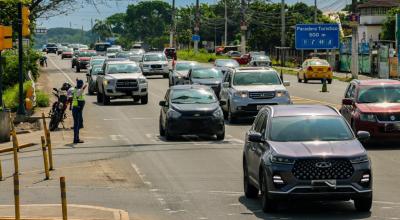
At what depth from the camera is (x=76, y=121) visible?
26219 millimetres

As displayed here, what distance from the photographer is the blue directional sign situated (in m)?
66.0

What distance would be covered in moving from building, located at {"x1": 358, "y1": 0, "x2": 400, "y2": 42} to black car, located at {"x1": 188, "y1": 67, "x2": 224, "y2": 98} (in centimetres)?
8401

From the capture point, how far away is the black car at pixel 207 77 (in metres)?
40.8

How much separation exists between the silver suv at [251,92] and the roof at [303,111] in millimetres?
15942

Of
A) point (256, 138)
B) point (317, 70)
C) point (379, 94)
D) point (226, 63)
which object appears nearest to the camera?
point (256, 138)

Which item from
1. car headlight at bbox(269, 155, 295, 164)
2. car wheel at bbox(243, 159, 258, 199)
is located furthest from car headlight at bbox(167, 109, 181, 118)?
car headlight at bbox(269, 155, 295, 164)

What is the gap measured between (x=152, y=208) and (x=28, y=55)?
39.0 meters

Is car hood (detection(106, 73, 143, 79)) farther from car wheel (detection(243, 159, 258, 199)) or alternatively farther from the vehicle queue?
car wheel (detection(243, 159, 258, 199))

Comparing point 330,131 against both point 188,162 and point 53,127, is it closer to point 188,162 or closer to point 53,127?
point 188,162

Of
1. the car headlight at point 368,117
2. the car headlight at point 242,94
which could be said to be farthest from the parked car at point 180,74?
the car headlight at point 368,117

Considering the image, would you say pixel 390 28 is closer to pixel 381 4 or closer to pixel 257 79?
pixel 381 4

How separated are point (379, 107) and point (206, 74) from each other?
19000mm

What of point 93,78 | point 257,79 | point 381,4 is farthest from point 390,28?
point 257,79

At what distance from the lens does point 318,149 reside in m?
13.1
